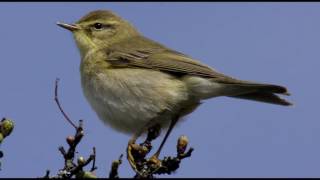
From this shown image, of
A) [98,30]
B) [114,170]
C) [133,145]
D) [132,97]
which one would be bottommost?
[132,97]

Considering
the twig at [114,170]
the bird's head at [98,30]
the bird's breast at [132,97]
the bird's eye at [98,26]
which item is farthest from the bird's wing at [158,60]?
the twig at [114,170]

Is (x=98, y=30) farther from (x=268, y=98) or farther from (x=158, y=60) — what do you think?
(x=268, y=98)

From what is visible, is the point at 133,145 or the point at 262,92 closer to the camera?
the point at 133,145

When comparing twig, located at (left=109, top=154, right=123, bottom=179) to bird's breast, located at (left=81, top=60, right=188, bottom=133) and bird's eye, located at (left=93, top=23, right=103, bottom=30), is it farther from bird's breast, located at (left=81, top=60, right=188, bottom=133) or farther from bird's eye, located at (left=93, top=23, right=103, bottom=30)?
bird's eye, located at (left=93, top=23, right=103, bottom=30)

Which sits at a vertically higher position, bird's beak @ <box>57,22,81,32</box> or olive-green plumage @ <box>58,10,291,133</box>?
bird's beak @ <box>57,22,81,32</box>

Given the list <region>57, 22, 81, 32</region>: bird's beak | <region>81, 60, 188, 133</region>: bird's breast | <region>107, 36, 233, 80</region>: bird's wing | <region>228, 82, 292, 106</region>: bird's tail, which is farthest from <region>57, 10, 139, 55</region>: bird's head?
<region>228, 82, 292, 106</region>: bird's tail

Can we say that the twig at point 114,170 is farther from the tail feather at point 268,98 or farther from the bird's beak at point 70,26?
the bird's beak at point 70,26

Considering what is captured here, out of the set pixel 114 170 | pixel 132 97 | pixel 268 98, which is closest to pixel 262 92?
pixel 268 98

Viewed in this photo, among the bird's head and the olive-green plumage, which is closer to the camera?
the olive-green plumage

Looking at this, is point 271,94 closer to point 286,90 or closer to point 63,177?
point 286,90
